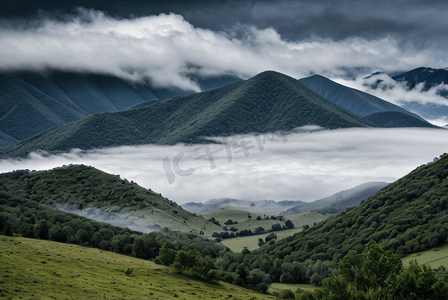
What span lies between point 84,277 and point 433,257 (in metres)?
73.5

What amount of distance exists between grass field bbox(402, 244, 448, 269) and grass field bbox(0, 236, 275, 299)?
38.8m

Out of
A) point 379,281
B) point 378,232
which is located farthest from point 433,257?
point 379,281

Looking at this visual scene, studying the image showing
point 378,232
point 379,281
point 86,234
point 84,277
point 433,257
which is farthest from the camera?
point 378,232

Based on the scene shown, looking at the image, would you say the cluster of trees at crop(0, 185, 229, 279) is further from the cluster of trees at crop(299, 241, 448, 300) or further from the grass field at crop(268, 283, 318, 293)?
the cluster of trees at crop(299, 241, 448, 300)

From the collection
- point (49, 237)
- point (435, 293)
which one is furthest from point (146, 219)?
point (435, 293)

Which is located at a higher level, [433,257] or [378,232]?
[378,232]

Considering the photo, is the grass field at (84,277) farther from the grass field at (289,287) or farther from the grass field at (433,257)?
the grass field at (433,257)

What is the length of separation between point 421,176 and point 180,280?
10104 cm

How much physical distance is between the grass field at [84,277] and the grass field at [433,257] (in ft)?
127

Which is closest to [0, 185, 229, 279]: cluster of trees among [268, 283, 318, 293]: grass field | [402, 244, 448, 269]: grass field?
[268, 283, 318, 293]: grass field

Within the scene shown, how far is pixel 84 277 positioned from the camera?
6166cm

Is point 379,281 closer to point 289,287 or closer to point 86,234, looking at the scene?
point 289,287

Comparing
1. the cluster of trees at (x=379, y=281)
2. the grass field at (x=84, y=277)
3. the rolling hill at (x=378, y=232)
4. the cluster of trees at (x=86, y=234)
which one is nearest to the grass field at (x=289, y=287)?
the rolling hill at (x=378, y=232)

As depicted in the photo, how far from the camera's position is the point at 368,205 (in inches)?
5349
